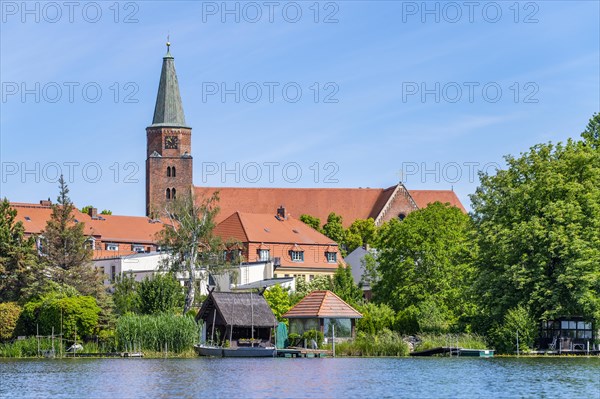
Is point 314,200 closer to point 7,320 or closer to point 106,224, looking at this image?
point 106,224

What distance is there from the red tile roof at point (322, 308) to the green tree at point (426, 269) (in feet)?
12.0

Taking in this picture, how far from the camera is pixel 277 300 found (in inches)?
3529

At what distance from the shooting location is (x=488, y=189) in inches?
2933

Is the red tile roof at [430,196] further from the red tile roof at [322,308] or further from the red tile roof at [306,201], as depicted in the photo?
the red tile roof at [322,308]

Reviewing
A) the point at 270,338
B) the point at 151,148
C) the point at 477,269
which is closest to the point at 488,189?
the point at 477,269

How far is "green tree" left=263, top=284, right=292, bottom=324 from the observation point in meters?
Answer: 88.6

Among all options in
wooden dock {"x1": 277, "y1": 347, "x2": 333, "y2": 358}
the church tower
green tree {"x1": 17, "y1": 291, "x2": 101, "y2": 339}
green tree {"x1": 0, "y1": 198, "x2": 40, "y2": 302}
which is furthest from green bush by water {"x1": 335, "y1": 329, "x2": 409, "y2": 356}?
the church tower

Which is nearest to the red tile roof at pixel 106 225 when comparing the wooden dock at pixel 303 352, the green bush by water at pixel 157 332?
the green bush by water at pixel 157 332

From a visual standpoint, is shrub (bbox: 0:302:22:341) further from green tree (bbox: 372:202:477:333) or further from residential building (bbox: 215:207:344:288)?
residential building (bbox: 215:207:344:288)

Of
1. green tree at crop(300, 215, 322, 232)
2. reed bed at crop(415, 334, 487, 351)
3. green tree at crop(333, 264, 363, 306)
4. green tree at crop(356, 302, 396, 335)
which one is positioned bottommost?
reed bed at crop(415, 334, 487, 351)

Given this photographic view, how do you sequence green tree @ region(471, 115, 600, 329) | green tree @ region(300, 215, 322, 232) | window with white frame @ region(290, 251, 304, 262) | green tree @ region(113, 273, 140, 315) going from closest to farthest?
green tree @ region(471, 115, 600, 329), green tree @ region(113, 273, 140, 315), window with white frame @ region(290, 251, 304, 262), green tree @ region(300, 215, 322, 232)

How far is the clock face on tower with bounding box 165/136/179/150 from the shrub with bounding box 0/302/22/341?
81864 mm

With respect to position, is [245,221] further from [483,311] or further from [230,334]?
[483,311]

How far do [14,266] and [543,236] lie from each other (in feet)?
119
